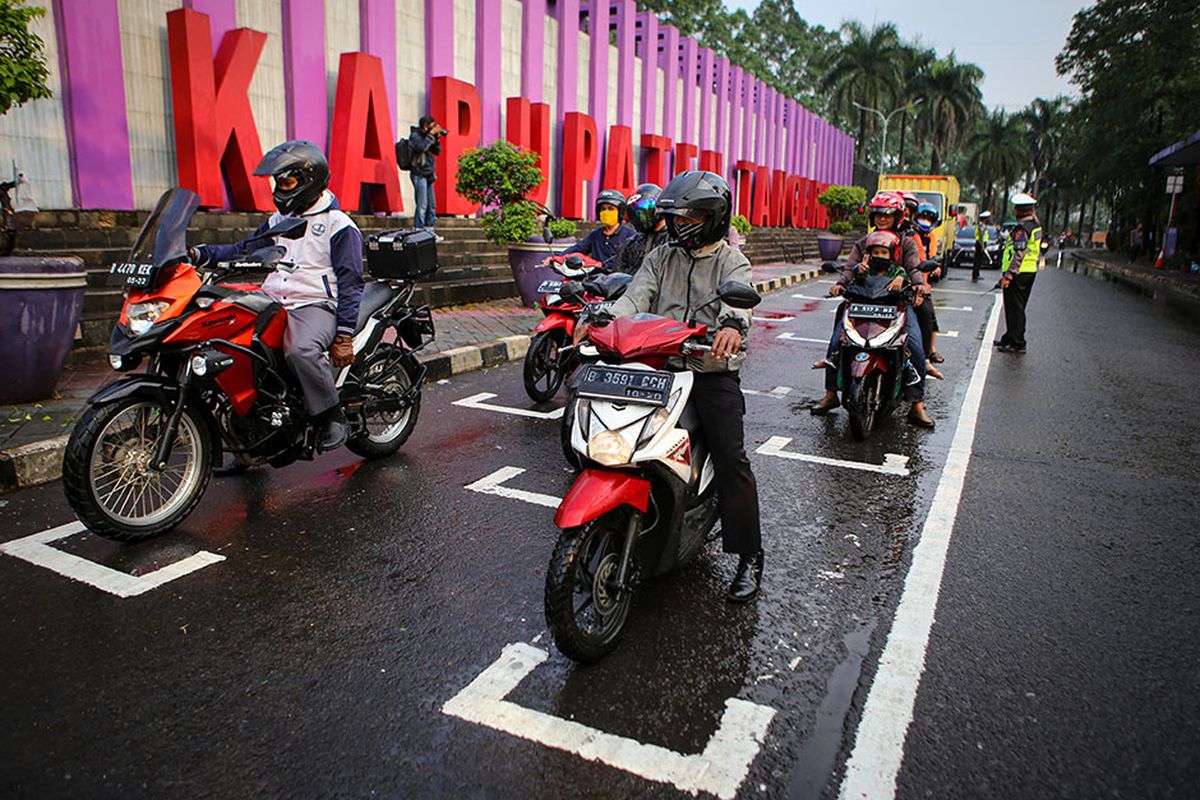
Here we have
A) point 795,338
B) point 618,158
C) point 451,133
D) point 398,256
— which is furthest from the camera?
point 618,158

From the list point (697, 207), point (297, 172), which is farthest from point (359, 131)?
point (697, 207)

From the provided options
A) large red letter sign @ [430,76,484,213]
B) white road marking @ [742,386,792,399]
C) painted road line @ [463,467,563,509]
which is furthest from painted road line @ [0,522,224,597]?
large red letter sign @ [430,76,484,213]

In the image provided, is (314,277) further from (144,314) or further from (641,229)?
(641,229)

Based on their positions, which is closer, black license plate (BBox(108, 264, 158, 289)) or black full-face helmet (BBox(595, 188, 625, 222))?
black license plate (BBox(108, 264, 158, 289))

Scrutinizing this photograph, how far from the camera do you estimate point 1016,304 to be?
10.2 metres

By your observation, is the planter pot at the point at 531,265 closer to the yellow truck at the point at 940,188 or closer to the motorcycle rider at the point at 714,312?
the motorcycle rider at the point at 714,312

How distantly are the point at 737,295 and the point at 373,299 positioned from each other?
2813 mm

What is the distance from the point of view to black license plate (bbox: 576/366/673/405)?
306 cm

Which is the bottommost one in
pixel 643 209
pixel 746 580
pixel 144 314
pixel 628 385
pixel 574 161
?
pixel 746 580

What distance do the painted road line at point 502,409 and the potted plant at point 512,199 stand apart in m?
4.88

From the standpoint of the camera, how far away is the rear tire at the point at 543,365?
6961mm

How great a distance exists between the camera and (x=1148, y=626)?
3400 mm

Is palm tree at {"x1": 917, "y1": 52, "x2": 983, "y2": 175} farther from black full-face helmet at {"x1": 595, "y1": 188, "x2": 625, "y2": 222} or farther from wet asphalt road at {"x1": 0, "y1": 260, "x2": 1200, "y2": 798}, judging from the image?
wet asphalt road at {"x1": 0, "y1": 260, "x2": 1200, "y2": 798}

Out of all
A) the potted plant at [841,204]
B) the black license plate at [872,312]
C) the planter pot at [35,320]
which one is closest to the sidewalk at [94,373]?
the planter pot at [35,320]
